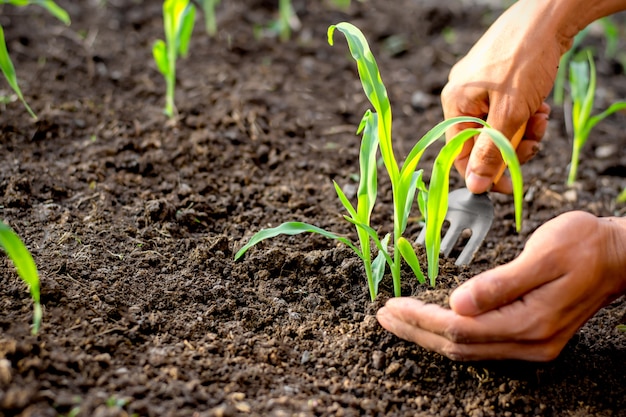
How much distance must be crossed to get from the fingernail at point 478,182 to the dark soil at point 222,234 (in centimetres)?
19

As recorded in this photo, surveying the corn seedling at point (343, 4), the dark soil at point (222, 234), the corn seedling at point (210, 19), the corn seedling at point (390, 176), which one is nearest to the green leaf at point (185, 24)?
the dark soil at point (222, 234)

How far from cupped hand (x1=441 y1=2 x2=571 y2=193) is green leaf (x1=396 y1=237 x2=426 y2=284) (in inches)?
11.0

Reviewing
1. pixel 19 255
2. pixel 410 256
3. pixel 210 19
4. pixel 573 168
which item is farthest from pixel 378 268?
pixel 210 19

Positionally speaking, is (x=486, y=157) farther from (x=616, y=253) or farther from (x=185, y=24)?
(x=185, y=24)

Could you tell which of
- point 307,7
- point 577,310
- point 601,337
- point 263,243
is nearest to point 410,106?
point 307,7

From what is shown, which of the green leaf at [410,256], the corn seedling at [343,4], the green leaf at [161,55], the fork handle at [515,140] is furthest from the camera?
the corn seedling at [343,4]

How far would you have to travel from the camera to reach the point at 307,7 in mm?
3186

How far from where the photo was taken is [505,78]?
4.74 feet

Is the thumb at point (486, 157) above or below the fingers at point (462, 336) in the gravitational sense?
above

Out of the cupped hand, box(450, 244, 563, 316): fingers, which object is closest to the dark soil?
box(450, 244, 563, 316): fingers

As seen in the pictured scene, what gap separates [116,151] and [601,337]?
1.44 meters

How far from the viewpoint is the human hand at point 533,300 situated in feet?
3.72

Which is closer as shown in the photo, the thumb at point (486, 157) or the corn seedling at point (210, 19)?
the thumb at point (486, 157)

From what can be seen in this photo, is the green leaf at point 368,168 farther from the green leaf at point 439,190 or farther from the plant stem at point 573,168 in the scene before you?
the plant stem at point 573,168
